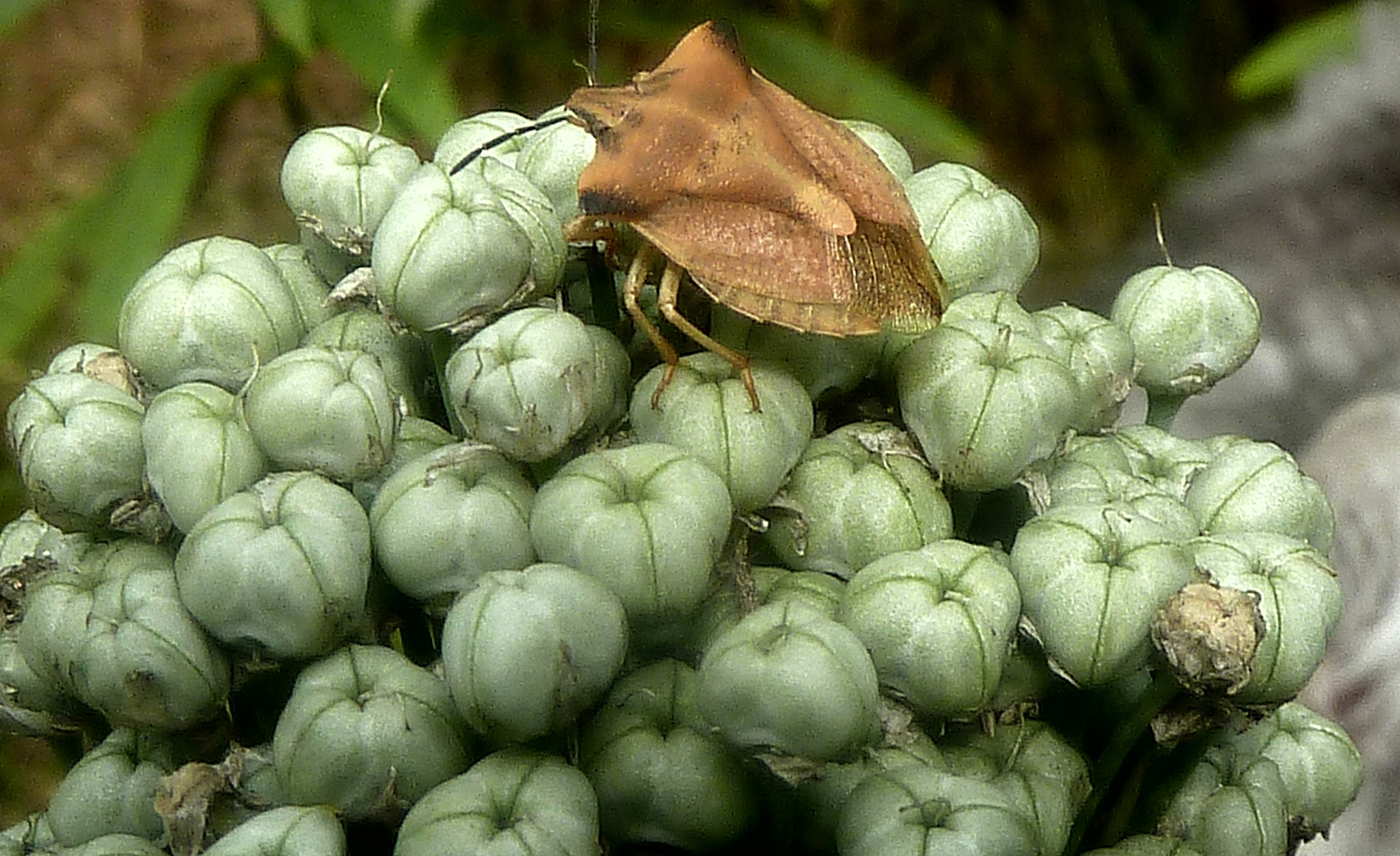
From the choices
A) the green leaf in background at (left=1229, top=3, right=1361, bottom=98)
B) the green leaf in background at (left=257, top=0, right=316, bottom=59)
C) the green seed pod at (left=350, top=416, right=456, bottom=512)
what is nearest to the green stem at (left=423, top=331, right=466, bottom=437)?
the green seed pod at (left=350, top=416, right=456, bottom=512)

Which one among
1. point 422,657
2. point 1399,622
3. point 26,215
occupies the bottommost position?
point 26,215

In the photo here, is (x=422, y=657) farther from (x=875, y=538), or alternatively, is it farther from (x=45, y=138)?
(x=45, y=138)

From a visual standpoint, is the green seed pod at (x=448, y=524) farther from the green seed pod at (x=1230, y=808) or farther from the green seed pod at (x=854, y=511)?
the green seed pod at (x=1230, y=808)

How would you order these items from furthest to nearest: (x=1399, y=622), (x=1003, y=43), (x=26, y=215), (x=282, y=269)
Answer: (x=1003, y=43) < (x=26, y=215) < (x=1399, y=622) < (x=282, y=269)

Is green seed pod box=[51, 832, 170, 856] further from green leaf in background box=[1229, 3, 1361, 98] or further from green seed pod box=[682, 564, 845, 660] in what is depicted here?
green leaf in background box=[1229, 3, 1361, 98]

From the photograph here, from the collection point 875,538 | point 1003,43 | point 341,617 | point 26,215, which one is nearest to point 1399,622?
point 875,538

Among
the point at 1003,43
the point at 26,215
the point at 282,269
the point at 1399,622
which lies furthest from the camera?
the point at 1003,43
